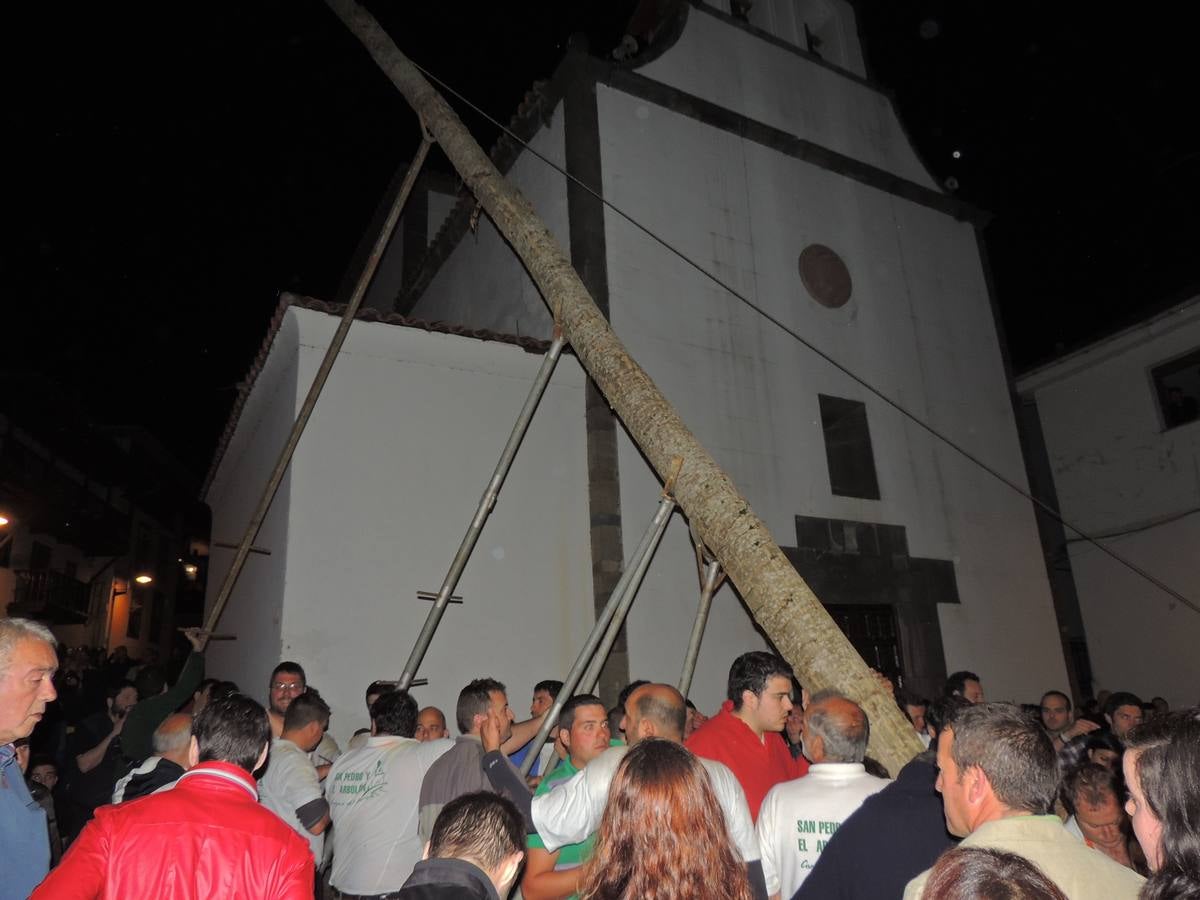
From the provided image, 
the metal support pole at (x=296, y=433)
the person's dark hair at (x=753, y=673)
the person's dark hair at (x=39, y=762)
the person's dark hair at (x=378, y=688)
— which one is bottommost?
the person's dark hair at (x=39, y=762)

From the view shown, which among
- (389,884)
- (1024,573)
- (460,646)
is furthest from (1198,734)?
(1024,573)

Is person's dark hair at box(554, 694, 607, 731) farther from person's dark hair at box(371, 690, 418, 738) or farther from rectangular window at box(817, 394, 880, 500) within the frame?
rectangular window at box(817, 394, 880, 500)

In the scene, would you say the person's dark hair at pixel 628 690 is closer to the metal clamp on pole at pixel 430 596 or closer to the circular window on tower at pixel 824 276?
the metal clamp on pole at pixel 430 596

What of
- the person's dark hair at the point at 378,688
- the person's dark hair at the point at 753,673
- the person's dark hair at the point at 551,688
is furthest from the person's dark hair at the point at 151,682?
the person's dark hair at the point at 753,673

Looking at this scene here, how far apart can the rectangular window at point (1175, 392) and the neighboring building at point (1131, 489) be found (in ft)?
0.07

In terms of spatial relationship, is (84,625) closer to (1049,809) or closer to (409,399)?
(409,399)

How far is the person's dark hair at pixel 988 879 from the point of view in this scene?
1.32 meters

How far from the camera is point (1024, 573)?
38.7ft

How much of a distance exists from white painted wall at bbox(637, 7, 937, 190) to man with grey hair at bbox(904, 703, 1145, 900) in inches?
421

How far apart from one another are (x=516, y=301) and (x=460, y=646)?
530cm

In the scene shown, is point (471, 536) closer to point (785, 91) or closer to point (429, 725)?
point (429, 725)

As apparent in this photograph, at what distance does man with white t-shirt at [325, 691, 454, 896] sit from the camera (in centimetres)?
412

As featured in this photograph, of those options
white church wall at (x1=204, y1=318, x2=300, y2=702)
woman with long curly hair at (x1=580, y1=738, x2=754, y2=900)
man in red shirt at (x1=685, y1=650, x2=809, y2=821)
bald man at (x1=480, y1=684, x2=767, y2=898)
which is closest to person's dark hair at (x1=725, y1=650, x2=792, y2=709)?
man in red shirt at (x1=685, y1=650, x2=809, y2=821)

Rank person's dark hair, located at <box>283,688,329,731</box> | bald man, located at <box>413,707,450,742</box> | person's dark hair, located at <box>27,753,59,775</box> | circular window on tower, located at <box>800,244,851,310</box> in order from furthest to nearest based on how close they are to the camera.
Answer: circular window on tower, located at <box>800,244,851,310</box>, person's dark hair, located at <box>27,753,59,775</box>, bald man, located at <box>413,707,450,742</box>, person's dark hair, located at <box>283,688,329,731</box>
